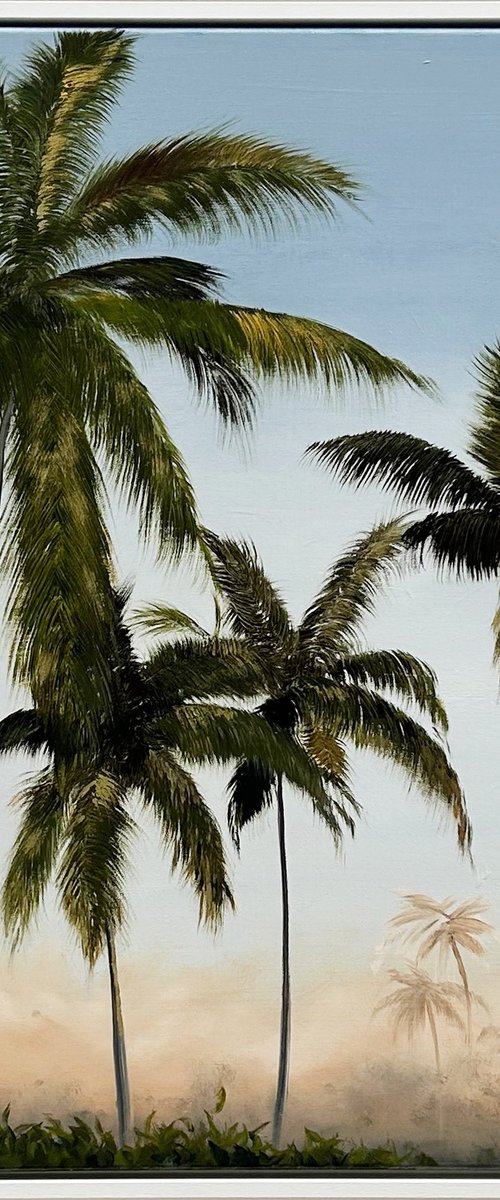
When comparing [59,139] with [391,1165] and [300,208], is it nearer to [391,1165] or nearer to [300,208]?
[300,208]

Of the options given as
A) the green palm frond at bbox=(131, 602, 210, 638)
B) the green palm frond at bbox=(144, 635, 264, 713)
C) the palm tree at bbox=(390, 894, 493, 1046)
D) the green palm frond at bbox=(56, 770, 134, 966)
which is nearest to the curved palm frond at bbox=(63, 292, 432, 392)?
the green palm frond at bbox=(131, 602, 210, 638)

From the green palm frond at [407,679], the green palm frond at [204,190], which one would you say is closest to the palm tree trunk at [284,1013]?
the green palm frond at [407,679]

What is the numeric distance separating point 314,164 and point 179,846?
8.49ft

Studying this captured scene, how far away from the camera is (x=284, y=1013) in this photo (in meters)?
3.79

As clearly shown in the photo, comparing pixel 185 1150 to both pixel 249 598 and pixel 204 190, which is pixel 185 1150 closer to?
pixel 249 598

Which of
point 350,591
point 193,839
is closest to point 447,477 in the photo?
point 350,591

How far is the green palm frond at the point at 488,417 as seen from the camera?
3.94 m

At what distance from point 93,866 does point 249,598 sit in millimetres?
1127

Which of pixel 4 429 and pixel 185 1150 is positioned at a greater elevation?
pixel 4 429

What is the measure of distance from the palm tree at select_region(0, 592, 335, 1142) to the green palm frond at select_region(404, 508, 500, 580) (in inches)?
31.3

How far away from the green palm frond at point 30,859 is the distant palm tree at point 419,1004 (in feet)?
4.26

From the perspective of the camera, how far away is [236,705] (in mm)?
3924

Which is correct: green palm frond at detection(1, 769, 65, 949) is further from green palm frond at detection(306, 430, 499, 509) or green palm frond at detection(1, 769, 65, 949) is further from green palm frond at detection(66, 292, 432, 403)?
green palm frond at detection(66, 292, 432, 403)

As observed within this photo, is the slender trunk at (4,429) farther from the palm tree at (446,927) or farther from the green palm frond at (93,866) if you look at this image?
the palm tree at (446,927)
